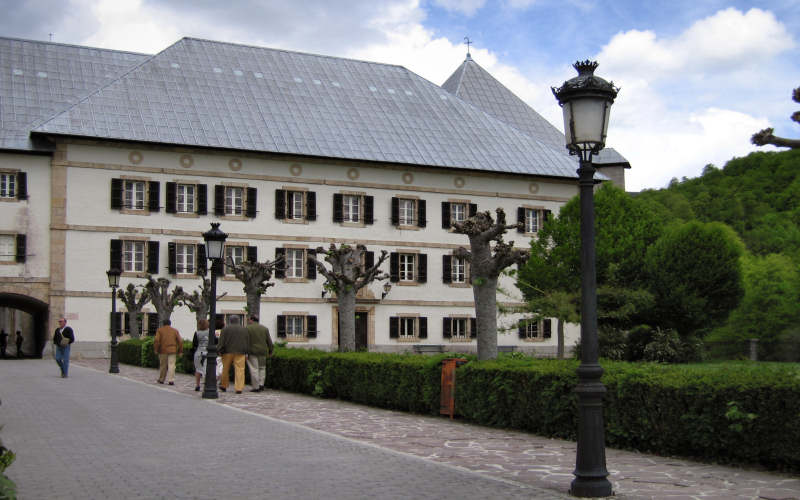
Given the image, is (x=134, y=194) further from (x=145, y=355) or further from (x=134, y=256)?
(x=145, y=355)

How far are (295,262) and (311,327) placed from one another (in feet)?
10.6

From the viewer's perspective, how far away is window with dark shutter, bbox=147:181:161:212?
1689 inches

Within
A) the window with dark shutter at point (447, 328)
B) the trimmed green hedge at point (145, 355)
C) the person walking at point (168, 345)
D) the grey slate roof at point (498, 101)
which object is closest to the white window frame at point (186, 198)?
the trimmed green hedge at point (145, 355)

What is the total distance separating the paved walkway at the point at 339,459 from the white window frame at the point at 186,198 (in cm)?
2759

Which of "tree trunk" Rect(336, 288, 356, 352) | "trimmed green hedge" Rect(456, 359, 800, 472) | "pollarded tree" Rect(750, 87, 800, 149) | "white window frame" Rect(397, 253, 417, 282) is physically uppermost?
"white window frame" Rect(397, 253, 417, 282)

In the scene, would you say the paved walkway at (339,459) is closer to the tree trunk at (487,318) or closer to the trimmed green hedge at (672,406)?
the trimmed green hedge at (672,406)

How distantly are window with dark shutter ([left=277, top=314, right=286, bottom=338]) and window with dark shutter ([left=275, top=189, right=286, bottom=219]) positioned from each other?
15.7 feet

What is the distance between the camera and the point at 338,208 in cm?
4644

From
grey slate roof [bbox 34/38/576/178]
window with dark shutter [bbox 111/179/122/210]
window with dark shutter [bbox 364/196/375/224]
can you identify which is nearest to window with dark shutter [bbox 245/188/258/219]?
grey slate roof [bbox 34/38/576/178]

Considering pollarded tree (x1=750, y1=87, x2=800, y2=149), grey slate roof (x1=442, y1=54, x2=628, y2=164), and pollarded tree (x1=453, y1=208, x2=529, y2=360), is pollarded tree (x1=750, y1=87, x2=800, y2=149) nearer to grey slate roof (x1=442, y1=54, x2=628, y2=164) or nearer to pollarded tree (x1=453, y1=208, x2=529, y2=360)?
pollarded tree (x1=453, y1=208, x2=529, y2=360)

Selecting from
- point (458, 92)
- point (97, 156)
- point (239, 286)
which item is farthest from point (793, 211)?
point (97, 156)

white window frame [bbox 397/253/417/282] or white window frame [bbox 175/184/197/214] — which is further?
white window frame [bbox 397/253/417/282]

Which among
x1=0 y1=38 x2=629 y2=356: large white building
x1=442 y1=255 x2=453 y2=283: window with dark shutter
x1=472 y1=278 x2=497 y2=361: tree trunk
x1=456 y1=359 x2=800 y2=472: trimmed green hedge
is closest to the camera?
x1=456 y1=359 x2=800 y2=472: trimmed green hedge

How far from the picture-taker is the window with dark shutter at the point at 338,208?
46.4 meters
